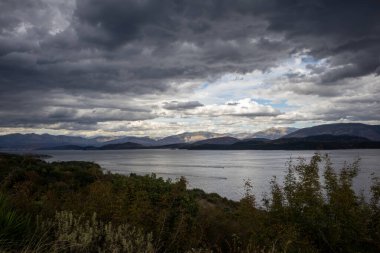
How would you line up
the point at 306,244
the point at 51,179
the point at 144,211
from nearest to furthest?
the point at 144,211 < the point at 306,244 < the point at 51,179

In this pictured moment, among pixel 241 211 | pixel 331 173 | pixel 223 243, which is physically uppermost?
pixel 331 173

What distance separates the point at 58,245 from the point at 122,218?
214cm

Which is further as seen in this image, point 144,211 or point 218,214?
point 218,214

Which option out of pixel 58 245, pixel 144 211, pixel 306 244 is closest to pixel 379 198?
pixel 306 244

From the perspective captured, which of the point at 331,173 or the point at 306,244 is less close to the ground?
the point at 331,173

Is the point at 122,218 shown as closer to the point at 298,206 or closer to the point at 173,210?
the point at 173,210

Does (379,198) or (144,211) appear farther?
(379,198)

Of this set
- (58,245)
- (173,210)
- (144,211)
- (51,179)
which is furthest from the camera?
(51,179)

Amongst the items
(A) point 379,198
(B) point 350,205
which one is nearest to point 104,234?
(B) point 350,205

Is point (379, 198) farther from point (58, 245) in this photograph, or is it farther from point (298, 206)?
point (58, 245)

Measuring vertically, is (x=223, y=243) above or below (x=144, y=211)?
below

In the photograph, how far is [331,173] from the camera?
12.7 metres

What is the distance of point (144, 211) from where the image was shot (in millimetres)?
9227

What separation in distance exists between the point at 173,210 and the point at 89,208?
2.93 metres
